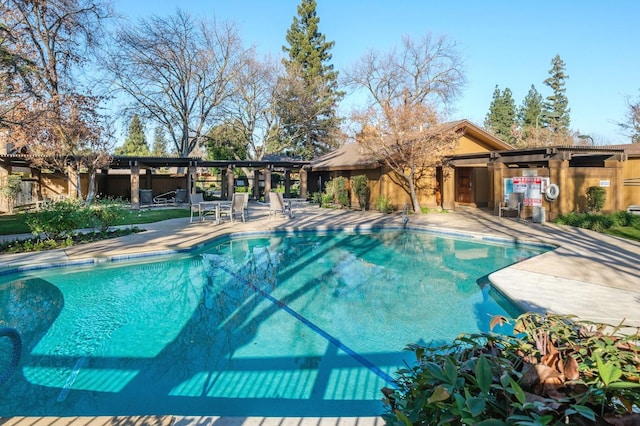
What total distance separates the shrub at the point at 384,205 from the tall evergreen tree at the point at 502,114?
35.2 metres

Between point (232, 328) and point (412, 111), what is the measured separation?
43.0ft

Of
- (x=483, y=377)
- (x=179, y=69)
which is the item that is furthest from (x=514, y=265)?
(x=179, y=69)

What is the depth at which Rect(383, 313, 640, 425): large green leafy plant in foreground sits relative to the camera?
98 centimetres

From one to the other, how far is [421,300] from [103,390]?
15.7 feet

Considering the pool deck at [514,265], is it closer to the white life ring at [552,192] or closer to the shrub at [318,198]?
the white life ring at [552,192]

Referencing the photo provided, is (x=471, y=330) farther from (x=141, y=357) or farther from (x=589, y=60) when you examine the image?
(x=589, y=60)

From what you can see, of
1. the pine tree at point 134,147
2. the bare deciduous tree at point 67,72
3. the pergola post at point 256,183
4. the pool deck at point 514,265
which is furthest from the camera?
the pine tree at point 134,147

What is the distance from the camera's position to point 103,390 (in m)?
3.86

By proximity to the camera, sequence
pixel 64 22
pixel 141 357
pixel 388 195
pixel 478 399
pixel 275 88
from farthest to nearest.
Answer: pixel 275 88 < pixel 388 195 < pixel 64 22 < pixel 141 357 < pixel 478 399

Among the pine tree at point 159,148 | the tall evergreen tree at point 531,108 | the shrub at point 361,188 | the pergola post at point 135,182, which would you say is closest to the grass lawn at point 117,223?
the pergola post at point 135,182

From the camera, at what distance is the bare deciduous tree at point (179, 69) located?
77.4 ft

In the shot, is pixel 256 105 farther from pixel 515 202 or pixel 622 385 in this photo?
pixel 622 385

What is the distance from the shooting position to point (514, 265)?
7648mm

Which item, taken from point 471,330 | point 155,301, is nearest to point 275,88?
point 155,301
